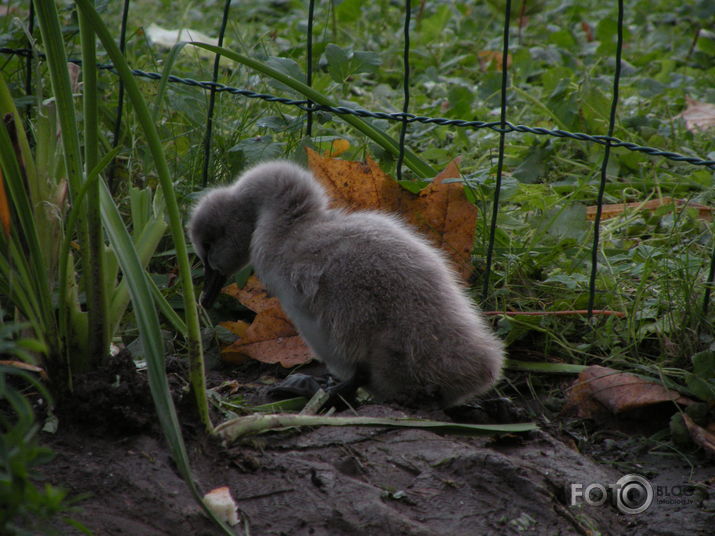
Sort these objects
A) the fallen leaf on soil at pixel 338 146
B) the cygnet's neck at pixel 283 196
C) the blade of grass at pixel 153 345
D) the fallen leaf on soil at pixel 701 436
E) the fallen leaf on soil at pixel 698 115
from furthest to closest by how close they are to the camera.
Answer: the fallen leaf on soil at pixel 698 115 → the fallen leaf on soil at pixel 338 146 → the cygnet's neck at pixel 283 196 → the fallen leaf on soil at pixel 701 436 → the blade of grass at pixel 153 345

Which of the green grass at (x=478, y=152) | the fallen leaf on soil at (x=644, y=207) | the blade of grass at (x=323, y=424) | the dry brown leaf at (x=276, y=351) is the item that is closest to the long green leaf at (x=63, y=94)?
the green grass at (x=478, y=152)

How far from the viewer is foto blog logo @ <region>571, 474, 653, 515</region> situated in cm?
262

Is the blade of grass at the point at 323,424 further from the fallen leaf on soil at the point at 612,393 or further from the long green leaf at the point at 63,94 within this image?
the long green leaf at the point at 63,94

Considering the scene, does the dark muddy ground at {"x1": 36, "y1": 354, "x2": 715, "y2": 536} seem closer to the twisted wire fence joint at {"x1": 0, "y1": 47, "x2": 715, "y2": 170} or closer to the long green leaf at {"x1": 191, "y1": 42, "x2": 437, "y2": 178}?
the long green leaf at {"x1": 191, "y1": 42, "x2": 437, "y2": 178}

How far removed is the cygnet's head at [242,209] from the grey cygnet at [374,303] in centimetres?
1

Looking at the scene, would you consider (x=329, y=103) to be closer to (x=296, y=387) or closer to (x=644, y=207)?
(x=296, y=387)

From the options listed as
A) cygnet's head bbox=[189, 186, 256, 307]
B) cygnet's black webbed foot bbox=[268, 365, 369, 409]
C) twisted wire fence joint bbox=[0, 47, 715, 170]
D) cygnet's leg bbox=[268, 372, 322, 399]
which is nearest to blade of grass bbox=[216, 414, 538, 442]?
cygnet's black webbed foot bbox=[268, 365, 369, 409]

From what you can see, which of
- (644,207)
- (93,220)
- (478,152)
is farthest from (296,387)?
(478,152)

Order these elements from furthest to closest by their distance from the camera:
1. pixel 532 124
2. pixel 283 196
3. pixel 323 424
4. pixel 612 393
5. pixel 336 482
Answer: pixel 532 124 < pixel 283 196 < pixel 612 393 < pixel 323 424 < pixel 336 482

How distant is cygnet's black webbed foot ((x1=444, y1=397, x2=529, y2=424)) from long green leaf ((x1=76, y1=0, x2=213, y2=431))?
3.87 ft

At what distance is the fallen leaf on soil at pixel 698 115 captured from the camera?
567 cm

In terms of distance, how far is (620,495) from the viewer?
8.82ft

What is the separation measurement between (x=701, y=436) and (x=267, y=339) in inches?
70.1

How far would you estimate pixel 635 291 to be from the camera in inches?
151
